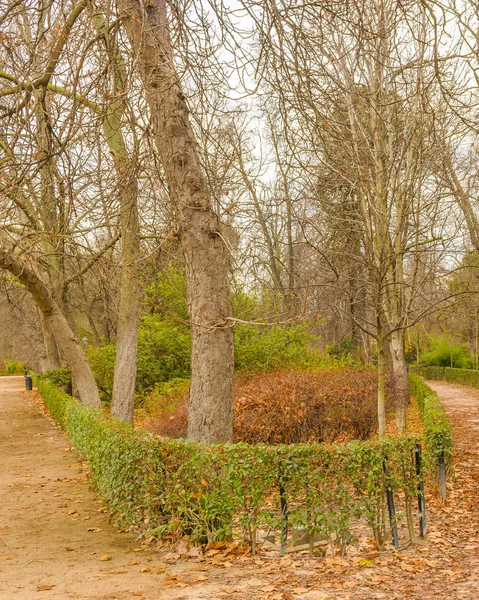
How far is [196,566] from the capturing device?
6039 mm

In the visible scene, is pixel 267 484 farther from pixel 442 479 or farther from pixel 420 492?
pixel 442 479

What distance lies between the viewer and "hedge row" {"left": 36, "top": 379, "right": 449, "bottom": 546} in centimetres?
637

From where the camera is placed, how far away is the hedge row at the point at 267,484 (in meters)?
6.37

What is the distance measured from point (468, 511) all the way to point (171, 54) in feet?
21.6

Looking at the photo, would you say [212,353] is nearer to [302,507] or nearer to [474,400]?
[302,507]

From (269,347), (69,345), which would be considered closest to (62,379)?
(69,345)

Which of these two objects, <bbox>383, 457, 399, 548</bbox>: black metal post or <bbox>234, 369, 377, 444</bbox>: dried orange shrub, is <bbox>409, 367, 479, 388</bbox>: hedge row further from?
<bbox>383, 457, 399, 548</bbox>: black metal post

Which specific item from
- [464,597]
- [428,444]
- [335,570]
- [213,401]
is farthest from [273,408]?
[464,597]

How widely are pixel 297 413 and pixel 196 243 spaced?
575 centimetres

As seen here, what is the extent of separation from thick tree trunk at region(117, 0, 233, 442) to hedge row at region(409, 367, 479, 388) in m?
23.0

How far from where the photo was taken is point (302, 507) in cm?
639

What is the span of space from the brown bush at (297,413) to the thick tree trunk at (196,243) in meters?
4.55

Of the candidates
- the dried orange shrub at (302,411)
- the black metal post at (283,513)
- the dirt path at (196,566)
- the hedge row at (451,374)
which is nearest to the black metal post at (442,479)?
the dirt path at (196,566)

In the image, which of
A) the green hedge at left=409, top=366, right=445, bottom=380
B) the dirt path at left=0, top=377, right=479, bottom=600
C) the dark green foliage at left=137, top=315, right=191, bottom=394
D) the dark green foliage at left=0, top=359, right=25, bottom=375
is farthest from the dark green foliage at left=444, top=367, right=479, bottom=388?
the dark green foliage at left=0, top=359, right=25, bottom=375
